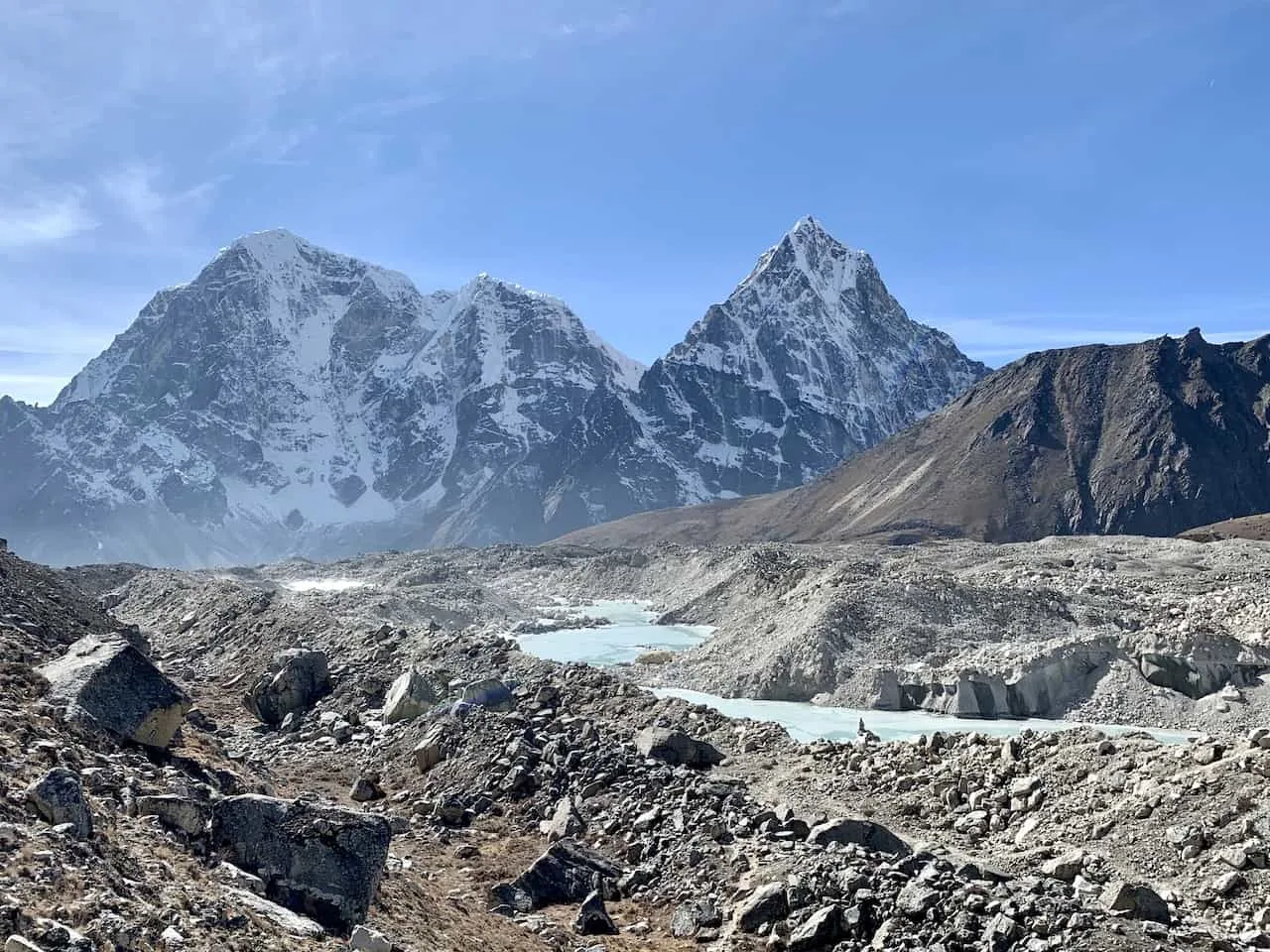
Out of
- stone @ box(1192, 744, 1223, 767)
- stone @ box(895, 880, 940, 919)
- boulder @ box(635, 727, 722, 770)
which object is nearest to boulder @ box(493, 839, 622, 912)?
boulder @ box(635, 727, 722, 770)

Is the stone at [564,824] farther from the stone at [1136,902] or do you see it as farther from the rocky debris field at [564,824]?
the stone at [1136,902]

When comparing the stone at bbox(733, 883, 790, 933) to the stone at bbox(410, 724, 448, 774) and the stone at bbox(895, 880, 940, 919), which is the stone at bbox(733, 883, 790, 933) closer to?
the stone at bbox(895, 880, 940, 919)

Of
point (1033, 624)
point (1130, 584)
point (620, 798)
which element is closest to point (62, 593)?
point (620, 798)

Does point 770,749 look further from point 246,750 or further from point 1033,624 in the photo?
point 1033,624

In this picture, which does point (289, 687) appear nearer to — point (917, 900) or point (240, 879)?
point (240, 879)

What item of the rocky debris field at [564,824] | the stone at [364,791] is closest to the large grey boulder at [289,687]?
the rocky debris field at [564,824]
